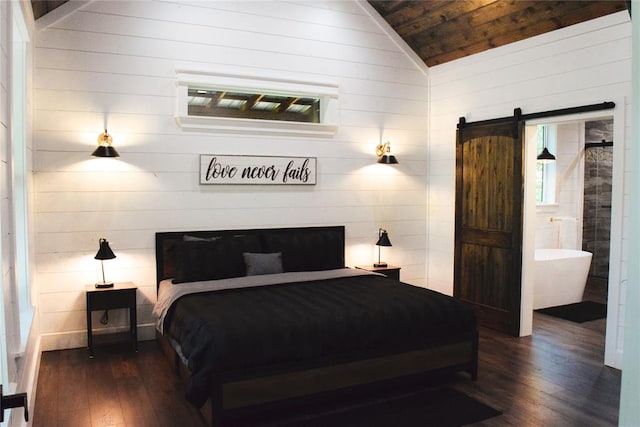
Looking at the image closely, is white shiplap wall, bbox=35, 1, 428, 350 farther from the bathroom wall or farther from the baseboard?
the bathroom wall

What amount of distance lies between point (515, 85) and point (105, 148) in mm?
3915

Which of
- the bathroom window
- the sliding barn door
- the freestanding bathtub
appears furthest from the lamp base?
→ the bathroom window

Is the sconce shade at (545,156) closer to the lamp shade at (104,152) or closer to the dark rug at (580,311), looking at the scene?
the dark rug at (580,311)

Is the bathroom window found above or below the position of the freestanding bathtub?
above

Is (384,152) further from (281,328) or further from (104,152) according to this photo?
(281,328)

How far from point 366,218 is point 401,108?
4.48 feet

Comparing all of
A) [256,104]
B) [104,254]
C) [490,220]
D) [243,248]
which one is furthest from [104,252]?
[490,220]

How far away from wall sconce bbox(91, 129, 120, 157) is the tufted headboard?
0.87 m

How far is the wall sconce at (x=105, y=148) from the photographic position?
4395mm

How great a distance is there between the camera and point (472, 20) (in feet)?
16.6

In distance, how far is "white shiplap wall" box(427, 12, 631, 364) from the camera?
419 cm

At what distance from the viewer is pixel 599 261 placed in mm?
7699

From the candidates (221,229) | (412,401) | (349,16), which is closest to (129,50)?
(221,229)

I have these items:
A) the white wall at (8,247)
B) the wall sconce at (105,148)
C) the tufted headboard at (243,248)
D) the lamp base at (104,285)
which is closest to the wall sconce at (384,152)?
the tufted headboard at (243,248)
